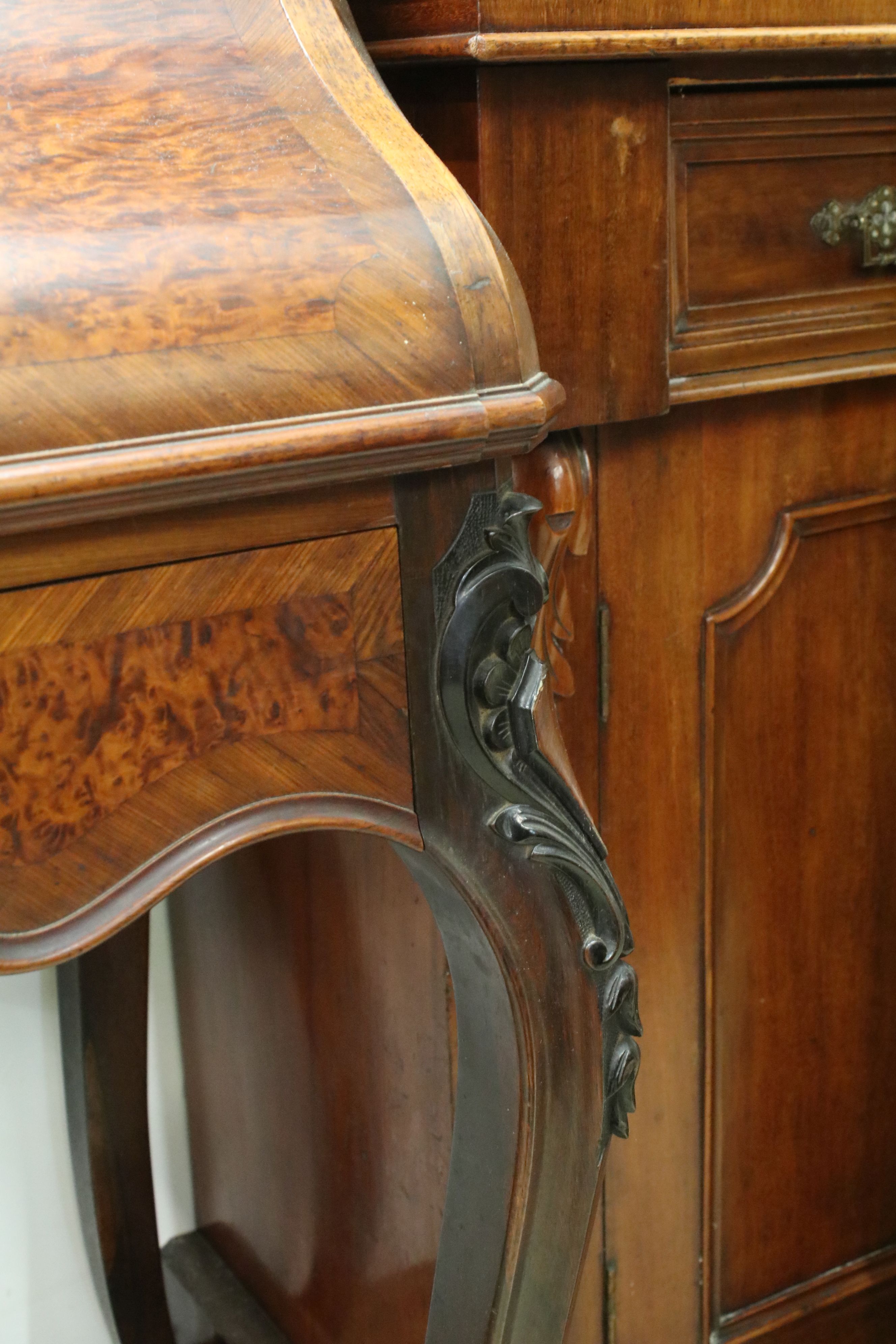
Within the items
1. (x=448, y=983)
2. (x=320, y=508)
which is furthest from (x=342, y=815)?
(x=448, y=983)

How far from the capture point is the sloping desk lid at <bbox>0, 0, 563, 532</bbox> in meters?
0.43

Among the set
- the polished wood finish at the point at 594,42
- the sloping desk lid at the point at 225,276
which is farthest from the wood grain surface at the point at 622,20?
the sloping desk lid at the point at 225,276

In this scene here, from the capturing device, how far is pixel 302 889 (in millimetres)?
950

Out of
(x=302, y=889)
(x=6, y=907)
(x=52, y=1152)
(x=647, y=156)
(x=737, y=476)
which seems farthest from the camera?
(x=52, y=1152)

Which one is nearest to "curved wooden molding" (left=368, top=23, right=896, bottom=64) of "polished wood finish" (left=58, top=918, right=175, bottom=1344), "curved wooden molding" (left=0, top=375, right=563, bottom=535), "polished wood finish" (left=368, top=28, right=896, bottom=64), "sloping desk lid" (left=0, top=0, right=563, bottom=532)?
"polished wood finish" (left=368, top=28, right=896, bottom=64)

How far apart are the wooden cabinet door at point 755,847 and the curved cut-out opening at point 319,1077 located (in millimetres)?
133

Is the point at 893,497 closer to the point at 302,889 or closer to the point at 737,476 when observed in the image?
the point at 737,476

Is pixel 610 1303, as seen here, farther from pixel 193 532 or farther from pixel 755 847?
pixel 193 532

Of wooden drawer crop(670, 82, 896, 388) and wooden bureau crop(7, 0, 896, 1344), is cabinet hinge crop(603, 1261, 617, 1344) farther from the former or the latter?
wooden drawer crop(670, 82, 896, 388)

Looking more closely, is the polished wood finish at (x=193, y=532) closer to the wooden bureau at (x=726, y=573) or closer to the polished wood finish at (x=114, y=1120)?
the wooden bureau at (x=726, y=573)

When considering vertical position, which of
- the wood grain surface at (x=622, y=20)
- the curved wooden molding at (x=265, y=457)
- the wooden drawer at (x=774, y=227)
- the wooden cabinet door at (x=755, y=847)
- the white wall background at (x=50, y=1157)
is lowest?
the white wall background at (x=50, y=1157)

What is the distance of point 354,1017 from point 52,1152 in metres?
0.33

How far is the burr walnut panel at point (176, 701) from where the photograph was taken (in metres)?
0.45

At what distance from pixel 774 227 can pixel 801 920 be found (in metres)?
0.43
